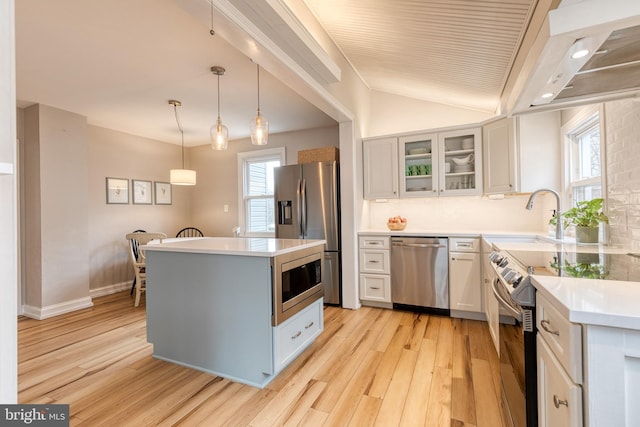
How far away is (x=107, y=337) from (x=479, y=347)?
338 centimetres

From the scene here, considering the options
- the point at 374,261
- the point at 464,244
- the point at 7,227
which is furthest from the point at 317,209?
the point at 7,227

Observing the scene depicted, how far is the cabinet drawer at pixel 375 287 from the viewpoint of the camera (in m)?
3.39

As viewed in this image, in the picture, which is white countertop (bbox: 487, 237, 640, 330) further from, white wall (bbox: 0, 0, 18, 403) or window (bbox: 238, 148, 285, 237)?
window (bbox: 238, 148, 285, 237)

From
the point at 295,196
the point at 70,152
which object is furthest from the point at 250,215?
the point at 70,152

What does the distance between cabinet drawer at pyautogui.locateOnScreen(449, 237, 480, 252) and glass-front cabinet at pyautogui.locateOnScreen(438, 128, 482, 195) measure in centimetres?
60

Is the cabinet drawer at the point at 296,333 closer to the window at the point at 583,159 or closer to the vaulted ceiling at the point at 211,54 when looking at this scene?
the vaulted ceiling at the point at 211,54

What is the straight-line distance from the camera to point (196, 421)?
5.30ft

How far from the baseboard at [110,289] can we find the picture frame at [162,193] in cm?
144

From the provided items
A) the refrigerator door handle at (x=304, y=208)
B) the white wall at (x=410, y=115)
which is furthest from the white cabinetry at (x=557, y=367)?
the white wall at (x=410, y=115)

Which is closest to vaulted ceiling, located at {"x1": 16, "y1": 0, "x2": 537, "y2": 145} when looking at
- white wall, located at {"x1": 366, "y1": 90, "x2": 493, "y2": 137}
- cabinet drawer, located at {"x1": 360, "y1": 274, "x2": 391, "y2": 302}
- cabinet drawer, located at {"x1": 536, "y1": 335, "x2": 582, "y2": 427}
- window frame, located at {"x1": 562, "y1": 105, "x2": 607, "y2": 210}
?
white wall, located at {"x1": 366, "y1": 90, "x2": 493, "y2": 137}

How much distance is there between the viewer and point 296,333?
86.4 inches

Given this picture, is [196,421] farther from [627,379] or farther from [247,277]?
[627,379]

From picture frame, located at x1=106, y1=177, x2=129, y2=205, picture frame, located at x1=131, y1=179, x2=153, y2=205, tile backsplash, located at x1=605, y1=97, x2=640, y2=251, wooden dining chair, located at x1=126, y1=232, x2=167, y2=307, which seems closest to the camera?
tile backsplash, located at x1=605, y1=97, x2=640, y2=251

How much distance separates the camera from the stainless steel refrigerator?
11.7 feet
